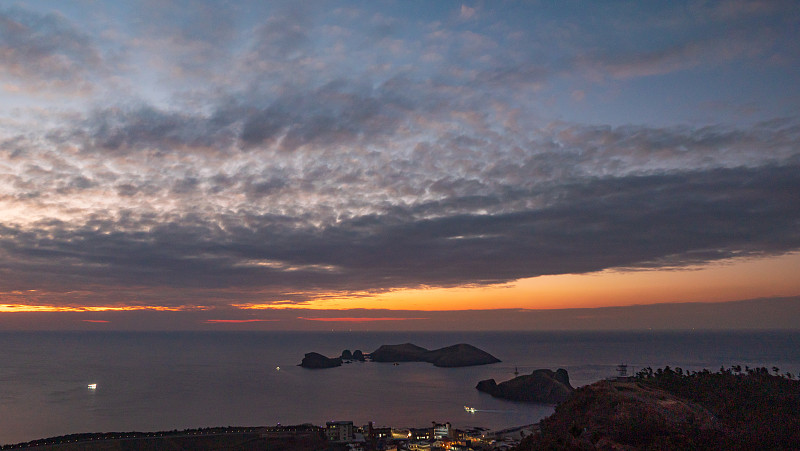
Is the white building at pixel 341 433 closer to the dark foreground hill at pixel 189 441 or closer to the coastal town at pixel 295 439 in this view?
the coastal town at pixel 295 439

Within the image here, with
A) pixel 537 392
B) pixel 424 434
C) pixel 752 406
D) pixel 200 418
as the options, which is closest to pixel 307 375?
pixel 200 418

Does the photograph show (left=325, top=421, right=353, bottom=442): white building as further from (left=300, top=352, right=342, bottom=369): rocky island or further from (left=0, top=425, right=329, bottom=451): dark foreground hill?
(left=300, top=352, right=342, bottom=369): rocky island

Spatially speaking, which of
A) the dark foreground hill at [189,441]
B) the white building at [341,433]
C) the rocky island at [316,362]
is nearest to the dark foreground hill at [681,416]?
the white building at [341,433]

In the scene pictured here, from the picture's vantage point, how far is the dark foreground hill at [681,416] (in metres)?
42.8

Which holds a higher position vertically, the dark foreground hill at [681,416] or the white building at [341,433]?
the dark foreground hill at [681,416]

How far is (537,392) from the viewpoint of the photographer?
371 ft

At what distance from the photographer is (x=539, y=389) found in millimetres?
113188

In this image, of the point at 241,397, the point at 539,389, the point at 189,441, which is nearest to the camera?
the point at 189,441

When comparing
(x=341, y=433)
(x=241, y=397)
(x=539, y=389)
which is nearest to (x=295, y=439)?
(x=341, y=433)

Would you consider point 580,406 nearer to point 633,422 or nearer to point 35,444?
point 633,422

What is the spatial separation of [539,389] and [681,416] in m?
64.3

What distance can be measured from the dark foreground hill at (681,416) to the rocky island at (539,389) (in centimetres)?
3910

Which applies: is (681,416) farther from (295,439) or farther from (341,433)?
(295,439)

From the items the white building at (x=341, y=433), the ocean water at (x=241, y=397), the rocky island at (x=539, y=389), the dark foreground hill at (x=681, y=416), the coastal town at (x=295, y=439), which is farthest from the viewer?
the rocky island at (x=539, y=389)
